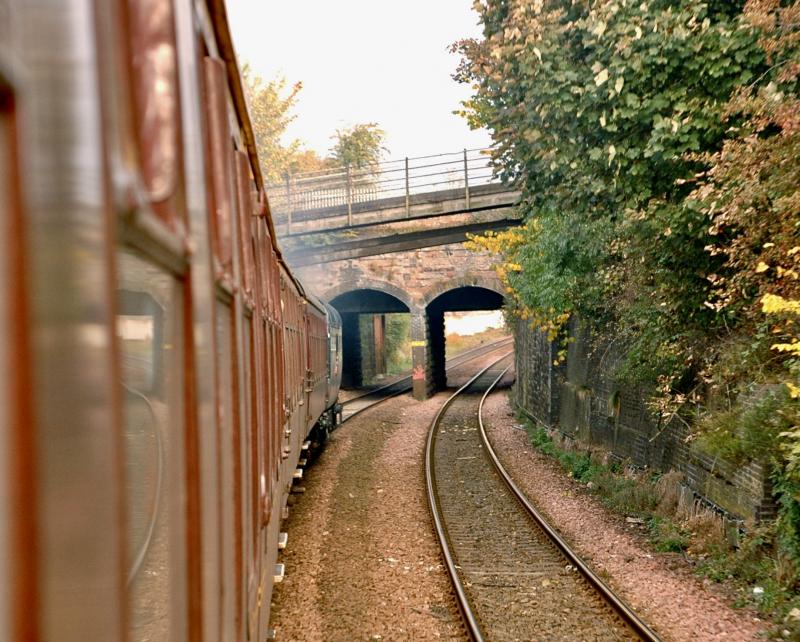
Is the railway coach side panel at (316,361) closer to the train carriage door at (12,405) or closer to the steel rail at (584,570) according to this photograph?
the steel rail at (584,570)

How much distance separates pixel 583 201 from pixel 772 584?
6459mm

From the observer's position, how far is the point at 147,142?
1327 mm

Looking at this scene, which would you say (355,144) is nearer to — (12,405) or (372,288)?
(372,288)

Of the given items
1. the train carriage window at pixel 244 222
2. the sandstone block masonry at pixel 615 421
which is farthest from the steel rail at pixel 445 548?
the train carriage window at pixel 244 222

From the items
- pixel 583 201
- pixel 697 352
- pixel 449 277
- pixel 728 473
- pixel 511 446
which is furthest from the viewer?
pixel 449 277

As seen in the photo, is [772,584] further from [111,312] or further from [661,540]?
[111,312]

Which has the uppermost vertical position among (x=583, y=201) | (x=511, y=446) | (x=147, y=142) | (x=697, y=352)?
(x=583, y=201)

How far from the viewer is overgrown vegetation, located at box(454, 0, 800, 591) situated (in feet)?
24.9

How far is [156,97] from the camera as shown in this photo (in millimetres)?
1405

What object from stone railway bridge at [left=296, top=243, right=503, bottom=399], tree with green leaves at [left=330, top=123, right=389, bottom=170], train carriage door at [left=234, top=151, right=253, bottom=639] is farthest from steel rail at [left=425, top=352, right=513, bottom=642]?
tree with green leaves at [left=330, top=123, right=389, bottom=170]

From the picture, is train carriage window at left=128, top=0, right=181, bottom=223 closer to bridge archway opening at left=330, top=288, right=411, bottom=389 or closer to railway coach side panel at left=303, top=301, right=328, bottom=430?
Answer: railway coach side panel at left=303, top=301, right=328, bottom=430

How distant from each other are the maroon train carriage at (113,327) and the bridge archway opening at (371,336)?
87.4 feet

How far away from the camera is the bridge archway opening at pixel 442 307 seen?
29.8m

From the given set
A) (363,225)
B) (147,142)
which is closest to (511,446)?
(363,225)
